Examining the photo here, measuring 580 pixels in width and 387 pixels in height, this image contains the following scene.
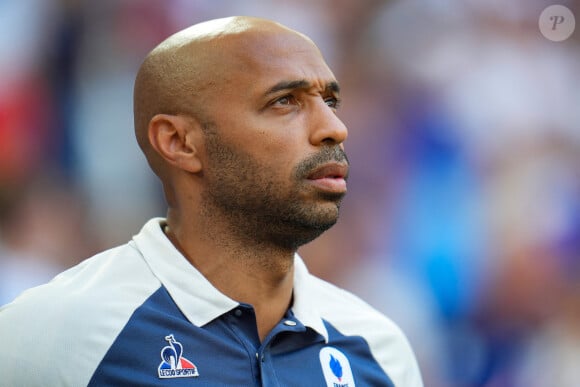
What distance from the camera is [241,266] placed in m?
2.22

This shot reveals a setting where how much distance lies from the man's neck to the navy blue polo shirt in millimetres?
55

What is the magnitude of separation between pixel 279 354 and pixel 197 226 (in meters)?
0.40

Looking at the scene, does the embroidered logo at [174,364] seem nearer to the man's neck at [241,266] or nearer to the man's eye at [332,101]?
the man's neck at [241,266]

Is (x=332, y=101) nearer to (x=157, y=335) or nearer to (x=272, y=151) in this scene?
(x=272, y=151)

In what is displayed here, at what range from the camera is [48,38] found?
3.87 metres

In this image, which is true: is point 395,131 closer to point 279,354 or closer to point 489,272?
point 489,272

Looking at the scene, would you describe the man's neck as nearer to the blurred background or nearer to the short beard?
the short beard

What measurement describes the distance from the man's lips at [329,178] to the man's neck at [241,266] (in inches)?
8.8

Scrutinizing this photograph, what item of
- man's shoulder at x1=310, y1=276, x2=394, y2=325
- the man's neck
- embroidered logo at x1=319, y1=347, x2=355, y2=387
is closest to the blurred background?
man's shoulder at x1=310, y1=276, x2=394, y2=325

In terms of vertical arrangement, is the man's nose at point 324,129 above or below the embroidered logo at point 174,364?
above

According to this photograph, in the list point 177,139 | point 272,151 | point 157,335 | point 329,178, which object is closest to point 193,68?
point 177,139

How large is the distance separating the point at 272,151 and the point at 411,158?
92.5 inches

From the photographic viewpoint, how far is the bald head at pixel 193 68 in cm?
223

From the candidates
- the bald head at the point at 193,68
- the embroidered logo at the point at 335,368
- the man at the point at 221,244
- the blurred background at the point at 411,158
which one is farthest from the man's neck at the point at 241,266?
the blurred background at the point at 411,158
